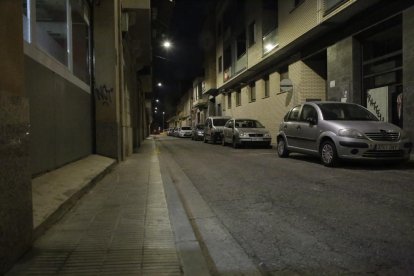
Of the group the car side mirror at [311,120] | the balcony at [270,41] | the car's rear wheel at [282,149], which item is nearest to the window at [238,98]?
the balcony at [270,41]

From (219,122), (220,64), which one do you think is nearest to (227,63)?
(220,64)

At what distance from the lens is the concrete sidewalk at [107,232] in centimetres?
334

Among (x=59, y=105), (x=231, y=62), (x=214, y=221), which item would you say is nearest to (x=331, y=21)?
(x=59, y=105)

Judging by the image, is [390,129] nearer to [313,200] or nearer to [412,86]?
[412,86]

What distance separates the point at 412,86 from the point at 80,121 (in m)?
9.03

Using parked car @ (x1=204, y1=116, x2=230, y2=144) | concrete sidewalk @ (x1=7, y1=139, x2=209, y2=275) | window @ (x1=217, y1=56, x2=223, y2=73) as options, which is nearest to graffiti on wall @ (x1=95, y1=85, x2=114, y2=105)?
concrete sidewalk @ (x1=7, y1=139, x2=209, y2=275)

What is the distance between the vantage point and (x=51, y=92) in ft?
23.9

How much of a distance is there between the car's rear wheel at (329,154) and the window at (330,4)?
6345 mm

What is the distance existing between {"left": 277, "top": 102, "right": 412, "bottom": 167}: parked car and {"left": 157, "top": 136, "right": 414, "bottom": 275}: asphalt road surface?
0.50 metres

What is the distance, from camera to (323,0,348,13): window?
47.5 ft

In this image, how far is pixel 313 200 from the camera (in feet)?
20.0

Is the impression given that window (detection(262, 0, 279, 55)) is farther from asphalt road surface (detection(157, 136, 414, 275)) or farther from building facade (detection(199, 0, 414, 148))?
asphalt road surface (detection(157, 136, 414, 275))

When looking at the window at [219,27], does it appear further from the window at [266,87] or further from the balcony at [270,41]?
the balcony at [270,41]

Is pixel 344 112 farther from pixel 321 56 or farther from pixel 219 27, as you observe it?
pixel 219 27
